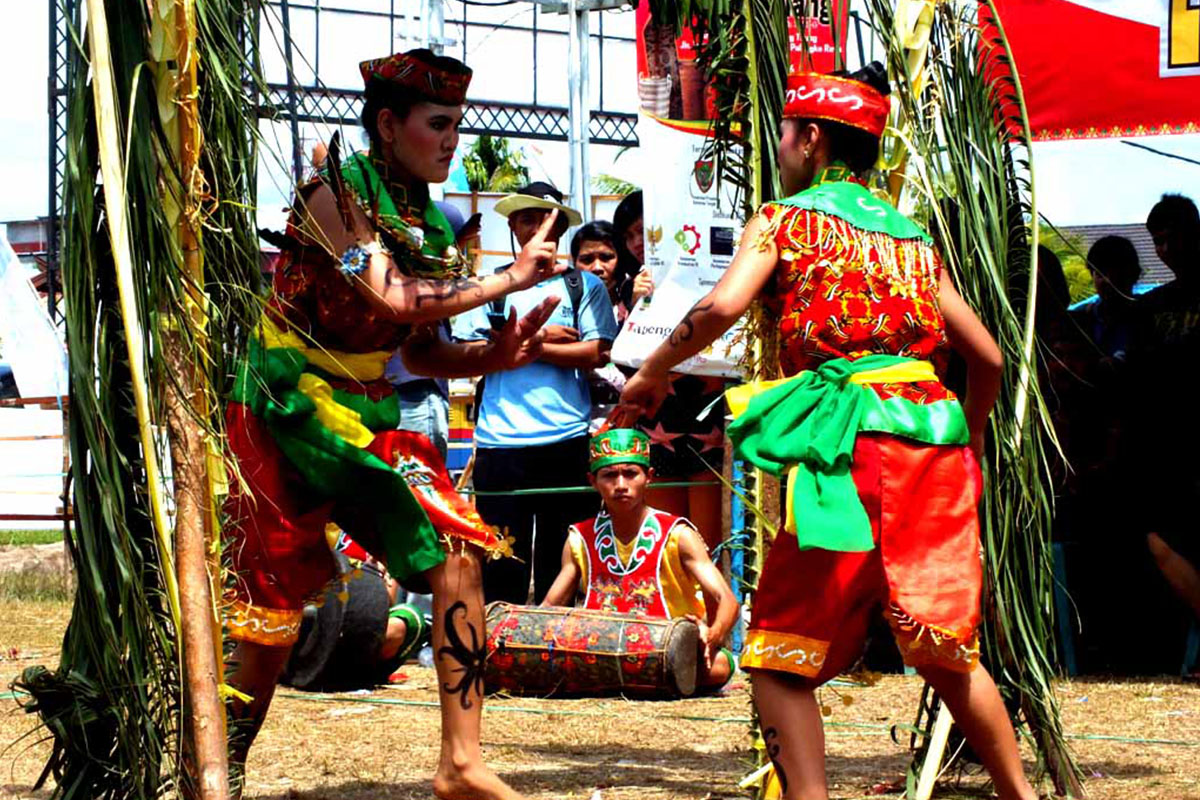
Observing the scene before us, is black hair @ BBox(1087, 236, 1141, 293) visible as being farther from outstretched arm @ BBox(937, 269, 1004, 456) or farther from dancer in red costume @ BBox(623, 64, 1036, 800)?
dancer in red costume @ BBox(623, 64, 1036, 800)

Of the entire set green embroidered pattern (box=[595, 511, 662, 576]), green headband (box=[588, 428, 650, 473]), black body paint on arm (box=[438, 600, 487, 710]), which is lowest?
green embroidered pattern (box=[595, 511, 662, 576])

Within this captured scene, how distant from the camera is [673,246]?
6949 millimetres

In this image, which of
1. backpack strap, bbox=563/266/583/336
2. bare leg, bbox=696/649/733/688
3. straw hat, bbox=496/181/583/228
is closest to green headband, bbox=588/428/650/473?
backpack strap, bbox=563/266/583/336

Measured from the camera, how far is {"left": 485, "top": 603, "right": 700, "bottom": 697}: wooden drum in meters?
6.78

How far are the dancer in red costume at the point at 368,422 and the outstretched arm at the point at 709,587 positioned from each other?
115 inches

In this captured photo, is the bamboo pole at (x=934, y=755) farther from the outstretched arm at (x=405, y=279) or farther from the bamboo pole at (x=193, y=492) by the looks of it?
the bamboo pole at (x=193, y=492)

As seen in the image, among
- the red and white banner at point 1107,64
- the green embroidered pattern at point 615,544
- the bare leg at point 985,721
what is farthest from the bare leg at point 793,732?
the red and white banner at point 1107,64

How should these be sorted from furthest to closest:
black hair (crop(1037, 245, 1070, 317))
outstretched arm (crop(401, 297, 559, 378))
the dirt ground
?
1. black hair (crop(1037, 245, 1070, 317))
2. the dirt ground
3. outstretched arm (crop(401, 297, 559, 378))

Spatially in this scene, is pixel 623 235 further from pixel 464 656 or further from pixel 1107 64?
pixel 464 656

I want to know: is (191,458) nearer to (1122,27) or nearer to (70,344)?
(70,344)

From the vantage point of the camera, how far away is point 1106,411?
25.2 ft

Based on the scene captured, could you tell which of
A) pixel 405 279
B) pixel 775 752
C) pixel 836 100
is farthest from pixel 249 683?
pixel 836 100

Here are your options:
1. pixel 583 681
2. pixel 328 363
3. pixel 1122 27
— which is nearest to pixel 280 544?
pixel 328 363

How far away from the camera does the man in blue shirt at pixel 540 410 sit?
746 cm
